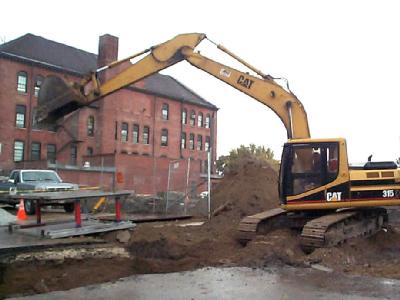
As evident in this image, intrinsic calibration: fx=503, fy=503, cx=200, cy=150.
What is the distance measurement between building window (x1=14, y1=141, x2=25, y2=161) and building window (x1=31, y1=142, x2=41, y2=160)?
121 cm

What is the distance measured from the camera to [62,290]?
7871 mm

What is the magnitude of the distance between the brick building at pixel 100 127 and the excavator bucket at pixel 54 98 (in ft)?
70.2

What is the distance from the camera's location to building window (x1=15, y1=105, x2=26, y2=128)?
157 feet

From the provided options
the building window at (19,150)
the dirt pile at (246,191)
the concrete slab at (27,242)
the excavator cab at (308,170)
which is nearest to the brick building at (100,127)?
the building window at (19,150)

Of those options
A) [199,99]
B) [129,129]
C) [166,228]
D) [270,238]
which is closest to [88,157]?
[129,129]

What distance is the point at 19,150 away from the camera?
47906mm

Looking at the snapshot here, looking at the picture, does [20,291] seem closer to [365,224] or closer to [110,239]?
[110,239]

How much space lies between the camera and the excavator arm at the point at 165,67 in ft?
45.5

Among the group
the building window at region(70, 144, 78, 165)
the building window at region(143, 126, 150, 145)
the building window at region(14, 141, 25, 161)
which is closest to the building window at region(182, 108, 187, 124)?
the building window at region(143, 126, 150, 145)

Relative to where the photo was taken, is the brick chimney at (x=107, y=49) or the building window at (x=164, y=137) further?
the building window at (x=164, y=137)

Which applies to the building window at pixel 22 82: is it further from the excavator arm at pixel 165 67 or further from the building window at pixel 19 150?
the excavator arm at pixel 165 67

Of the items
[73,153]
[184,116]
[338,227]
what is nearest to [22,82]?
[73,153]

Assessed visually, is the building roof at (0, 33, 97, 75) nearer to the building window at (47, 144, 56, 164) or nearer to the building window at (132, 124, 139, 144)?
the building window at (47, 144, 56, 164)

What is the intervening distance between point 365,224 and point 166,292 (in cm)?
678
